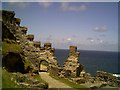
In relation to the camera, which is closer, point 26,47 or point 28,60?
point 28,60

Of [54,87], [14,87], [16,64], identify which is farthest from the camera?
[16,64]

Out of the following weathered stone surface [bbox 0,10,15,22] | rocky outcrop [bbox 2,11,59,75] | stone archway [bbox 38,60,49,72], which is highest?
weathered stone surface [bbox 0,10,15,22]

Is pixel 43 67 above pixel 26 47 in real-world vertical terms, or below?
below

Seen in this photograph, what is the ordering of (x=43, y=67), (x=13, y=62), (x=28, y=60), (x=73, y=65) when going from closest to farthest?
(x=13, y=62)
(x=28, y=60)
(x=73, y=65)
(x=43, y=67)

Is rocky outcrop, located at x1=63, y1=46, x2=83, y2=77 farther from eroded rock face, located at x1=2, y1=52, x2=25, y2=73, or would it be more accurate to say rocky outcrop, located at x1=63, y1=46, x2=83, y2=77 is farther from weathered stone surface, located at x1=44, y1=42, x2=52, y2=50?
eroded rock face, located at x1=2, y1=52, x2=25, y2=73

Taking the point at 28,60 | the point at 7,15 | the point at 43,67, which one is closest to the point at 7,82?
the point at 28,60

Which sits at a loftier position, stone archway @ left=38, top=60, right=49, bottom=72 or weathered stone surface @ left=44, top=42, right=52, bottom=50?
weathered stone surface @ left=44, top=42, right=52, bottom=50

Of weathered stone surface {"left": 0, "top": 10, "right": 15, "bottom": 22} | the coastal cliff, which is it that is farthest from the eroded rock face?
weathered stone surface {"left": 0, "top": 10, "right": 15, "bottom": 22}

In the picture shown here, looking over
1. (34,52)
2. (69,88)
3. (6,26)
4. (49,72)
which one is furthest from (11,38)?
(69,88)

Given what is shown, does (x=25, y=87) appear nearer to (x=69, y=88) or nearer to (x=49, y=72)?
A: (x=69, y=88)

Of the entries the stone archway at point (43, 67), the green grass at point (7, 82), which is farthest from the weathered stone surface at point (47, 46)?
the green grass at point (7, 82)

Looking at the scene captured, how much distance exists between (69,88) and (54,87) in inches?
66.6

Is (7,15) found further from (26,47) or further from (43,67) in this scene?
(43,67)

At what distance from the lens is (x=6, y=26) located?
33.8m
